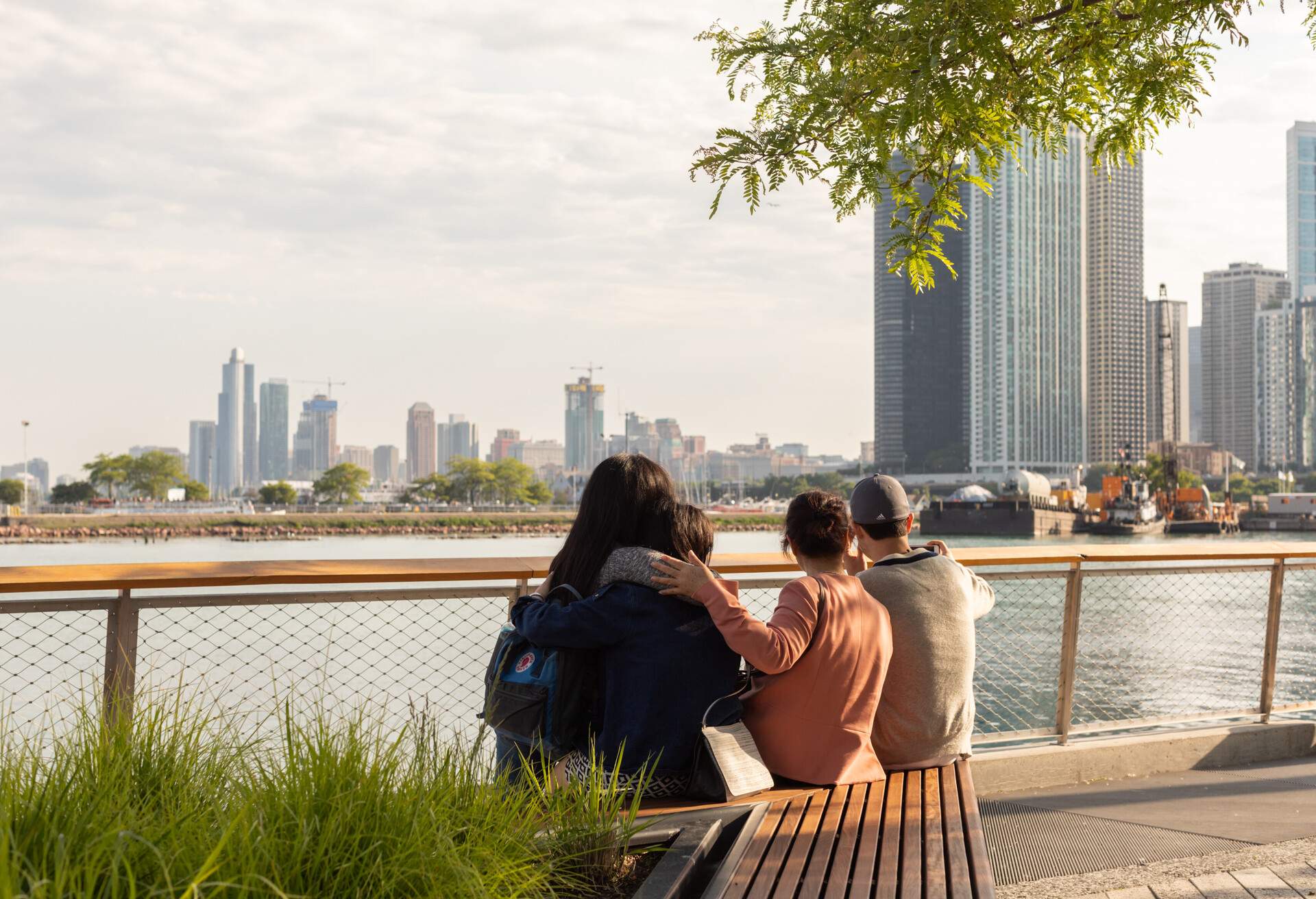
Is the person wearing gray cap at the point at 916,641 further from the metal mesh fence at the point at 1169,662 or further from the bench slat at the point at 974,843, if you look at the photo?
the metal mesh fence at the point at 1169,662

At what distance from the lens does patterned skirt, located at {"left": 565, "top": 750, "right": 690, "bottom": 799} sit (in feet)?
8.55

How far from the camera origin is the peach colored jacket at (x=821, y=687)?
8.93ft

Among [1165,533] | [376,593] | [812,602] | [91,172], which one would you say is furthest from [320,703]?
[91,172]

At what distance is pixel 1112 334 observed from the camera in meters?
137

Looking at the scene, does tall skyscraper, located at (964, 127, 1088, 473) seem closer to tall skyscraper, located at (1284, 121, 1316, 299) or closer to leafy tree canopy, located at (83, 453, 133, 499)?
tall skyscraper, located at (1284, 121, 1316, 299)

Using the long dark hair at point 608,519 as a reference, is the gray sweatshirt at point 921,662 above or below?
below

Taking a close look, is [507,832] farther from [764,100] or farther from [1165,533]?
[1165,533]

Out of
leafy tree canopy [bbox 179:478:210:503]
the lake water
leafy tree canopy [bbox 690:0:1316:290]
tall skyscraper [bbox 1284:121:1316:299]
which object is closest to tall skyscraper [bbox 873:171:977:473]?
leafy tree canopy [bbox 179:478:210:503]

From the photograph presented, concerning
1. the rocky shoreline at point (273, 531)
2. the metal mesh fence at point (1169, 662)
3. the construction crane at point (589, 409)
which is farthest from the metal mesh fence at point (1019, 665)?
the construction crane at point (589, 409)

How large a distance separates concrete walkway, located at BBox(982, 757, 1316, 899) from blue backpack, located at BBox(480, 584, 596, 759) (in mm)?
1489

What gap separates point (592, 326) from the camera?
511 ft

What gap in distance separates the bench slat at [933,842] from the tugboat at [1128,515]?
79242 millimetres

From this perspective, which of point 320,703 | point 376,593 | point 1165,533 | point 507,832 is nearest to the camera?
point 507,832

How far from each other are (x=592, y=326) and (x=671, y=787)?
154323mm
